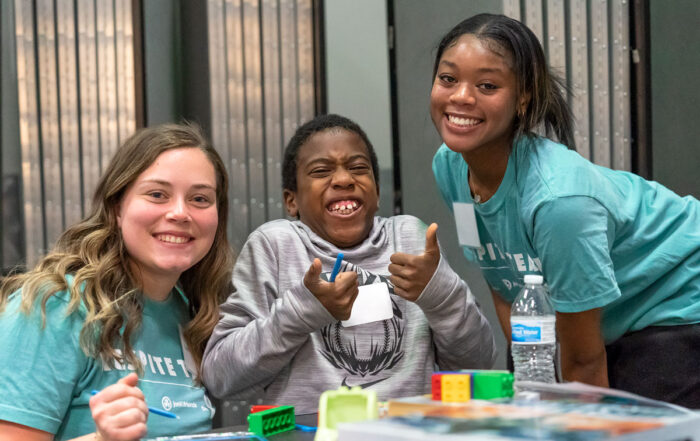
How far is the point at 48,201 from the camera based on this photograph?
3232 mm

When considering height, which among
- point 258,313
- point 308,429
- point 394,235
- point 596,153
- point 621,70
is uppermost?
point 621,70

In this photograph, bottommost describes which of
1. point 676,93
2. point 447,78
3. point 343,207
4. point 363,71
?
point 343,207

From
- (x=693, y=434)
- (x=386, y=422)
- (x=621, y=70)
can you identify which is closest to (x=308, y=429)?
(x=386, y=422)

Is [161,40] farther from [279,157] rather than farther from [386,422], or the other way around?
[386,422]

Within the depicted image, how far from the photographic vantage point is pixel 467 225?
193 centimetres

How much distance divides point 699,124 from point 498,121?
7.77ft

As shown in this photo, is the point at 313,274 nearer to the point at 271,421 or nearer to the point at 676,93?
the point at 271,421

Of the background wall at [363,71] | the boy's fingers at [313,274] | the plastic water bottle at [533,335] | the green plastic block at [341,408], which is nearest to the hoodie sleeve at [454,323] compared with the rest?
the plastic water bottle at [533,335]

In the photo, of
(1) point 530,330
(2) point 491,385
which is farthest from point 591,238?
(2) point 491,385

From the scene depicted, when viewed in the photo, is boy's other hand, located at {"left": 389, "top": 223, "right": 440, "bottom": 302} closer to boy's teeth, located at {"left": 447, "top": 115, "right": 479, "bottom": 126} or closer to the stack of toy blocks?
boy's teeth, located at {"left": 447, "top": 115, "right": 479, "bottom": 126}

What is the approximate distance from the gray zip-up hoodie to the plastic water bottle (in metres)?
0.13

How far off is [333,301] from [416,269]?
0.62 feet

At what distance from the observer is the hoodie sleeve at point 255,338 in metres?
1.63

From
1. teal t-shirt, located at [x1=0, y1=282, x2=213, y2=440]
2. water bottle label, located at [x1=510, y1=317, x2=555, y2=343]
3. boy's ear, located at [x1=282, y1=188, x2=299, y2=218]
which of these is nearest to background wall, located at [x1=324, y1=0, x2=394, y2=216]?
boy's ear, located at [x1=282, y1=188, x2=299, y2=218]
